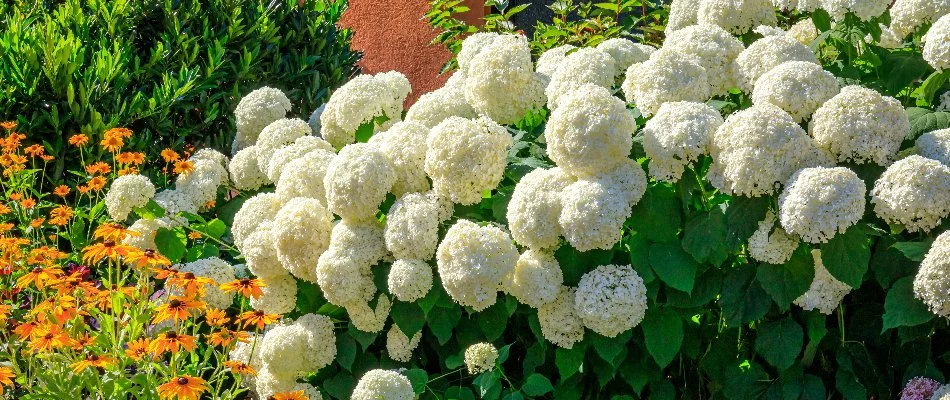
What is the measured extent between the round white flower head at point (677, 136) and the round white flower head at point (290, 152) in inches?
50.8

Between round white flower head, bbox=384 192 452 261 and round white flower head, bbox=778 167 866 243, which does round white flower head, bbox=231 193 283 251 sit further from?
round white flower head, bbox=778 167 866 243

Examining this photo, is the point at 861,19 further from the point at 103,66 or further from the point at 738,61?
the point at 103,66

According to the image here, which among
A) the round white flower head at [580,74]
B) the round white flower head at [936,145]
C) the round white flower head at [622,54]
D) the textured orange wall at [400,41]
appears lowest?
the textured orange wall at [400,41]

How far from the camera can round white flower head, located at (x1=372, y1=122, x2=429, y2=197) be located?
3400 millimetres

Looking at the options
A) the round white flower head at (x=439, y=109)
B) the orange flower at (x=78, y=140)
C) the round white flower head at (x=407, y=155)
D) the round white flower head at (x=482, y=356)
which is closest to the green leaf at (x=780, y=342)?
the round white flower head at (x=482, y=356)

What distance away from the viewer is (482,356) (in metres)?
3.10

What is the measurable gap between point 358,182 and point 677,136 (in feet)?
3.03

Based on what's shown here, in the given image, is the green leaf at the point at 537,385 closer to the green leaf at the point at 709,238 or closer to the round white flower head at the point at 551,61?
the green leaf at the point at 709,238

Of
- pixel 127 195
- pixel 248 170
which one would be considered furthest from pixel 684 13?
pixel 127 195

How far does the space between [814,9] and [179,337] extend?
2086 mm

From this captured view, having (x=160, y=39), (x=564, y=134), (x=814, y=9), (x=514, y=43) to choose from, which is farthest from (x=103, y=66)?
(x=814, y=9)

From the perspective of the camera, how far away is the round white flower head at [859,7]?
3256mm

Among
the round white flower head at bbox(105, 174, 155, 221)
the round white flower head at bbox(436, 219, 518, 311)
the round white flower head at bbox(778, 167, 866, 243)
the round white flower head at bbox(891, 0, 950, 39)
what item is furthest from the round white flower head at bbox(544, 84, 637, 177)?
the round white flower head at bbox(105, 174, 155, 221)

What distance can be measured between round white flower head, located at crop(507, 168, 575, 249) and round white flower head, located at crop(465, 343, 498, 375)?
1.00 feet
